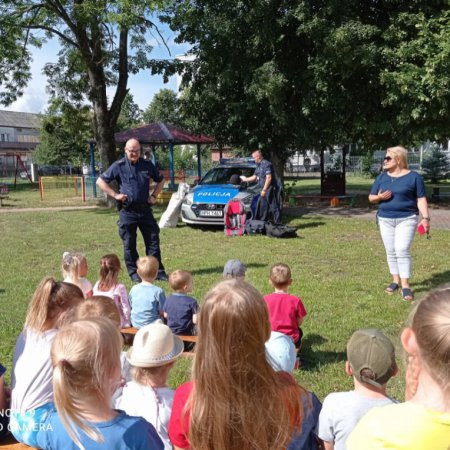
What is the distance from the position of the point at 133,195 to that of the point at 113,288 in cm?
256

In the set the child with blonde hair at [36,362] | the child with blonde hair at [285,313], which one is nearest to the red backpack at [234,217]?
the child with blonde hair at [285,313]

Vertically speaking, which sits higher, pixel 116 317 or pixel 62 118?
pixel 62 118

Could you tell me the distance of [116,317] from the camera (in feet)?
11.5

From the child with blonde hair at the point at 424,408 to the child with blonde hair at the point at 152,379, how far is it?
1209 mm

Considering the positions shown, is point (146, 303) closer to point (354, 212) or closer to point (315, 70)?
point (315, 70)

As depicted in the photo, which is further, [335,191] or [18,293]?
[335,191]

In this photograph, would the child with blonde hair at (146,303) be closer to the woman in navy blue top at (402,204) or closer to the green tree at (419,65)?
the woman in navy blue top at (402,204)

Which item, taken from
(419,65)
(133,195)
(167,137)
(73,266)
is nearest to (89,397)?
(73,266)

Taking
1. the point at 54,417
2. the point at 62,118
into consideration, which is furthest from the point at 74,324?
the point at 62,118

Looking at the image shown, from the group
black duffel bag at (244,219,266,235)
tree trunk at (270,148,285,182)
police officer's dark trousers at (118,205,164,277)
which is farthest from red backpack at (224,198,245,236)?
tree trunk at (270,148,285,182)

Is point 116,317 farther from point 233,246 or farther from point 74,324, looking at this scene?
point 233,246

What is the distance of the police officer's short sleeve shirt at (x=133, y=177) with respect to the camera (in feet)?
24.7

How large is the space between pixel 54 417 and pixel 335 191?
63.5 feet

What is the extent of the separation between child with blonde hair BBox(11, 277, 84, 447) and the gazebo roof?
20.7 metres
